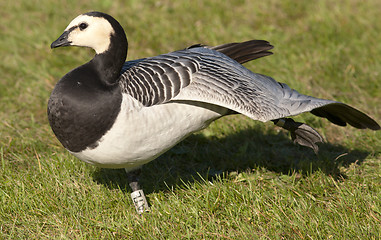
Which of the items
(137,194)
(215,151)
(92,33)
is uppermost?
(92,33)

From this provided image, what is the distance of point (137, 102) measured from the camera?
374 cm

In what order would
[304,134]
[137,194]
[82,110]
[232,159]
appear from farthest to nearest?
[232,159], [137,194], [304,134], [82,110]

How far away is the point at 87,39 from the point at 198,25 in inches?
159

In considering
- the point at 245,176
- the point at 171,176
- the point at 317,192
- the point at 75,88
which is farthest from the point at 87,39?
the point at 317,192

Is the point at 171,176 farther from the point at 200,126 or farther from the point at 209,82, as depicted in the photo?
the point at 209,82

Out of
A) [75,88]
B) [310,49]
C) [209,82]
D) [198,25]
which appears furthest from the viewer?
[198,25]

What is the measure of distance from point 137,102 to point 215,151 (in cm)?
180

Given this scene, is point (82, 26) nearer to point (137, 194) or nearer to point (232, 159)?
point (137, 194)

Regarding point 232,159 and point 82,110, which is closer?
point 82,110

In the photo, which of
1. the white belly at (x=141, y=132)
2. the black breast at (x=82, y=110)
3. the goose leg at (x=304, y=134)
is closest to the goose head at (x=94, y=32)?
the black breast at (x=82, y=110)

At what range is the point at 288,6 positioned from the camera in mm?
7949

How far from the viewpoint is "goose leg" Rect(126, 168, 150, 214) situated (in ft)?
14.0

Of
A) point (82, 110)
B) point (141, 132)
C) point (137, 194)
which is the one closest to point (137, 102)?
point (141, 132)

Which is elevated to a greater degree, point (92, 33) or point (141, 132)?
point (92, 33)
